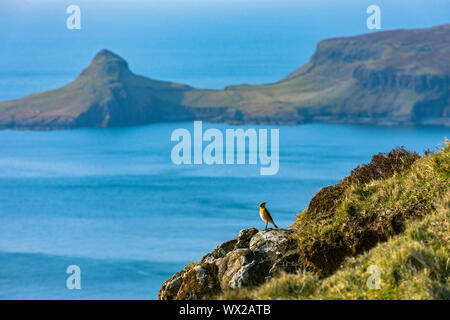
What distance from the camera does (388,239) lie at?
11.4 m

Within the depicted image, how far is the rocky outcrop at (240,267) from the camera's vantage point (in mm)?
11664

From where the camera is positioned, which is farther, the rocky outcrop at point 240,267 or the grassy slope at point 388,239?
the rocky outcrop at point 240,267

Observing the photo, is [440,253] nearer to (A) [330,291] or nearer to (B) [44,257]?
(A) [330,291]

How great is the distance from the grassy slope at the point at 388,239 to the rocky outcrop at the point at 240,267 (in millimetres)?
359

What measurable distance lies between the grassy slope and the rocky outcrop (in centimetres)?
36

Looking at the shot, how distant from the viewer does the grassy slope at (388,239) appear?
9555mm

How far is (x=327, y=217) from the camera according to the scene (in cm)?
1256

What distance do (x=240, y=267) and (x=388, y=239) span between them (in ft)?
8.53

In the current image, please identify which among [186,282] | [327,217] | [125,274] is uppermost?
[327,217]

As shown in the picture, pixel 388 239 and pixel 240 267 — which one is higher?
pixel 388 239
